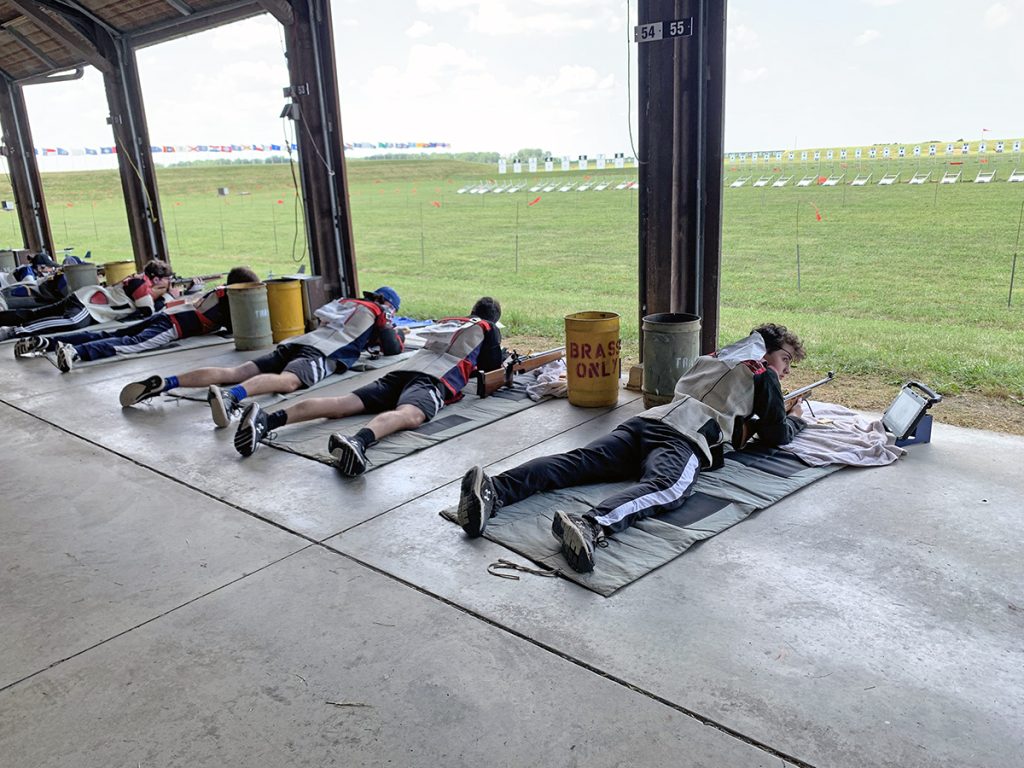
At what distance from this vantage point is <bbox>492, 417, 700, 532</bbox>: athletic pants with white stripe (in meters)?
3.32

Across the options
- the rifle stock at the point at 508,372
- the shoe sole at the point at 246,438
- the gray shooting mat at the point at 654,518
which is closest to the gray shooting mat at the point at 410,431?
the rifle stock at the point at 508,372

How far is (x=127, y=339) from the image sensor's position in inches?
300

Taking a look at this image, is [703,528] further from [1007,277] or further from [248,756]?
[1007,277]

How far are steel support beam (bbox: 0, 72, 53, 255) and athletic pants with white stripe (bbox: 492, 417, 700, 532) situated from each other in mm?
14378

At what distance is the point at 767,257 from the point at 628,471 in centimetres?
1003

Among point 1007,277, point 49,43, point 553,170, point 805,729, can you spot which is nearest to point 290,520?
point 805,729

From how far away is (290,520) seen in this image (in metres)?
3.59

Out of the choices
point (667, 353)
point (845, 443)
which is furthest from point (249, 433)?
point (845, 443)

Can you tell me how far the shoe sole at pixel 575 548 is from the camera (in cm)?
296

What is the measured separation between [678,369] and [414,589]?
2.74 m

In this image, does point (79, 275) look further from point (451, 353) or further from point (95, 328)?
point (451, 353)

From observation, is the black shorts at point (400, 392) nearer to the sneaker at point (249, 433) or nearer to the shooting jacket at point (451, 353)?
the shooting jacket at point (451, 353)

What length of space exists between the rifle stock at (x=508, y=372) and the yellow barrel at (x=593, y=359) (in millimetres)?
589

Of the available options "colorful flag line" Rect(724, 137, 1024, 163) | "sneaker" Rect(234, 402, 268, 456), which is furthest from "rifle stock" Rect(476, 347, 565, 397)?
"colorful flag line" Rect(724, 137, 1024, 163)
